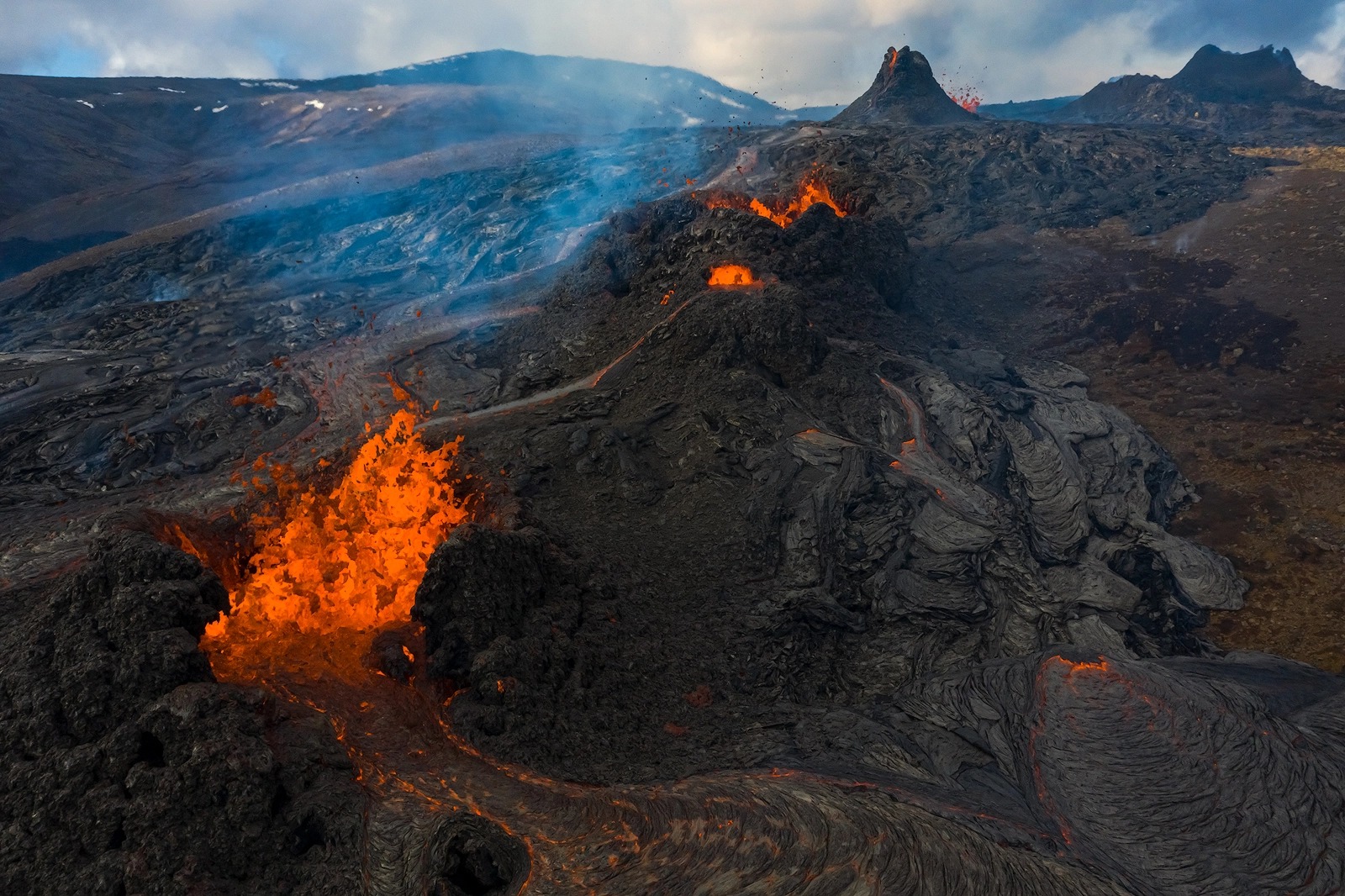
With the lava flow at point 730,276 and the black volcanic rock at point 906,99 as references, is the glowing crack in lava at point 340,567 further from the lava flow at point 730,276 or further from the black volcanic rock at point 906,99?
the black volcanic rock at point 906,99

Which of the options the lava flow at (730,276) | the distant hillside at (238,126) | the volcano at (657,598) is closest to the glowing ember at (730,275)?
the lava flow at (730,276)

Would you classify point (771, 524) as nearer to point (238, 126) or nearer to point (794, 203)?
point (794, 203)

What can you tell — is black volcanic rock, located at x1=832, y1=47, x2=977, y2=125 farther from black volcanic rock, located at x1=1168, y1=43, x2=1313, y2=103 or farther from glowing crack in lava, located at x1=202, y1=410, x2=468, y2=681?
glowing crack in lava, located at x1=202, y1=410, x2=468, y2=681

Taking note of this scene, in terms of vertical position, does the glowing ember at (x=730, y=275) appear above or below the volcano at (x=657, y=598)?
above

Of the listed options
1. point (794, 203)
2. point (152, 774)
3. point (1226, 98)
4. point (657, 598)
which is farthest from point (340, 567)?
point (1226, 98)

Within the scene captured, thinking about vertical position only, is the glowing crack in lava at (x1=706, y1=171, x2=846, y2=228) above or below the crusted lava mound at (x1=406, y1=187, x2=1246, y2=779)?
above

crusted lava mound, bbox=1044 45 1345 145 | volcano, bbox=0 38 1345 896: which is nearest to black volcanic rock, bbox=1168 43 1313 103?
crusted lava mound, bbox=1044 45 1345 145

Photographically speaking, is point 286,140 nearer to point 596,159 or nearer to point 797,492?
point 596,159
